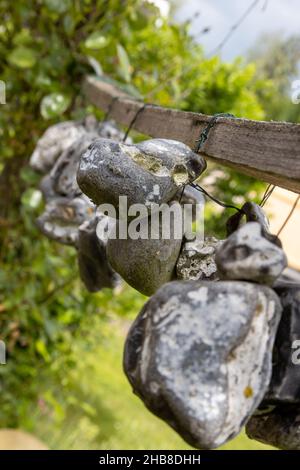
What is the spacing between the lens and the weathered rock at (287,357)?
43 centimetres

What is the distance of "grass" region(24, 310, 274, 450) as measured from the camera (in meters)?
1.99

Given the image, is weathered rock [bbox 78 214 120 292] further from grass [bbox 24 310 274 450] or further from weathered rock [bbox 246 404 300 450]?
grass [bbox 24 310 274 450]

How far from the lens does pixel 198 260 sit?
556 millimetres

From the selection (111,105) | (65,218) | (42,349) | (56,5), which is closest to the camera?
(65,218)

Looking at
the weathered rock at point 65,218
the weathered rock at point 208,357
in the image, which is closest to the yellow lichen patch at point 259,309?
the weathered rock at point 208,357

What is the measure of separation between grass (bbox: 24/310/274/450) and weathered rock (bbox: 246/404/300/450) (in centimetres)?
142

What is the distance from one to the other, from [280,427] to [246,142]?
0.76 feet

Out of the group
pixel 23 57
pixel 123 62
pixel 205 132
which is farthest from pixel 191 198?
pixel 23 57

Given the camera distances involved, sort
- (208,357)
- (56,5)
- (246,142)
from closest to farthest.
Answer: (208,357)
(246,142)
(56,5)

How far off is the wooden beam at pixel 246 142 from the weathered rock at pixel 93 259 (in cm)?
15

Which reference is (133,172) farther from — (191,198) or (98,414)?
(98,414)

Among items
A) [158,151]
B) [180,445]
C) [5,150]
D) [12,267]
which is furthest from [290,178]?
[180,445]

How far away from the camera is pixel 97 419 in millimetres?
2756

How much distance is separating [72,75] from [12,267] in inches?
22.5
